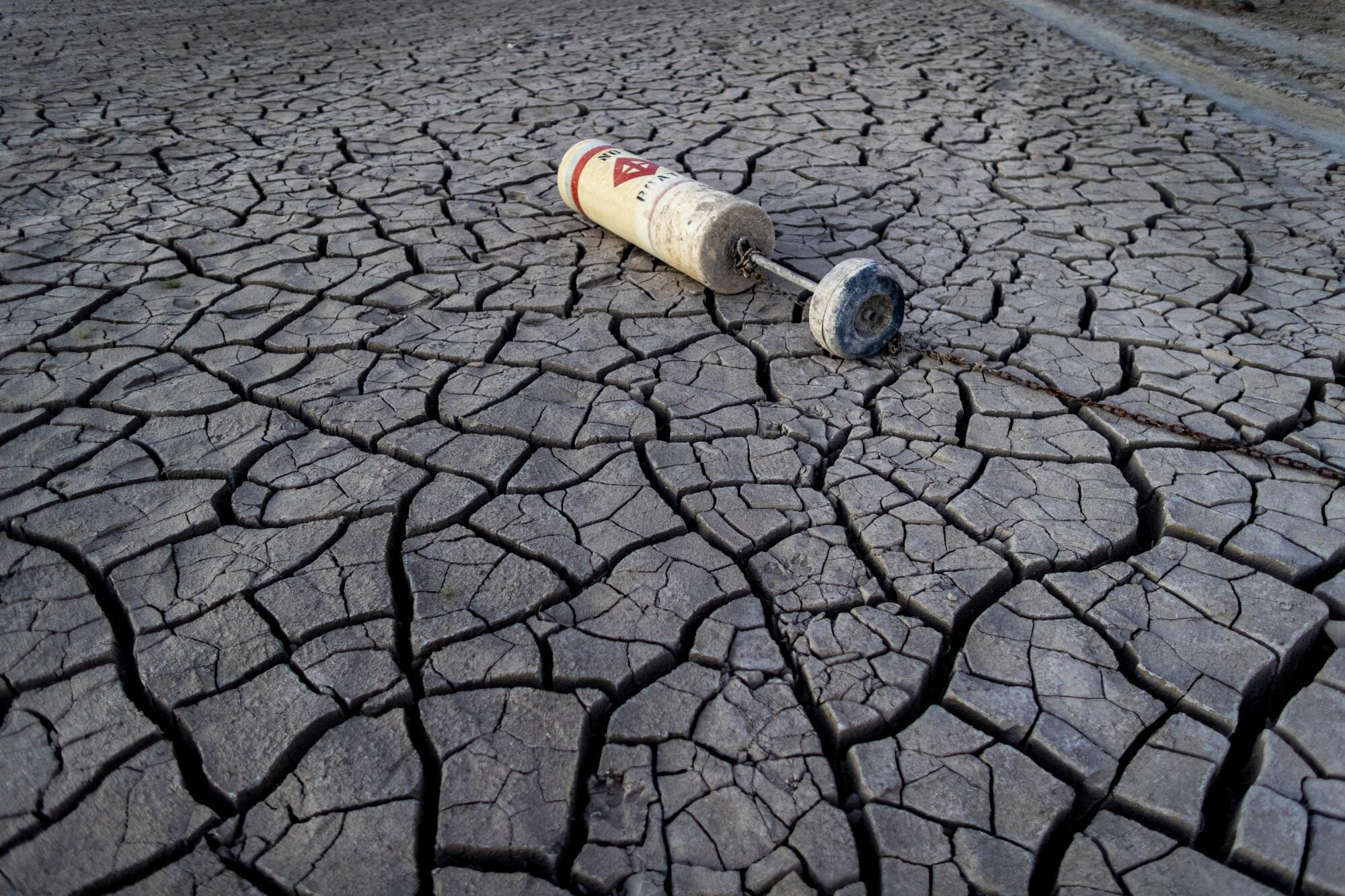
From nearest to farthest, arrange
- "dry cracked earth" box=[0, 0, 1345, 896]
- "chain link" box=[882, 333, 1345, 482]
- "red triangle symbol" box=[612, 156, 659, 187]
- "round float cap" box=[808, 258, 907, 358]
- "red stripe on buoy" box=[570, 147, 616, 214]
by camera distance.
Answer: "dry cracked earth" box=[0, 0, 1345, 896]
"chain link" box=[882, 333, 1345, 482]
"round float cap" box=[808, 258, 907, 358]
"red triangle symbol" box=[612, 156, 659, 187]
"red stripe on buoy" box=[570, 147, 616, 214]

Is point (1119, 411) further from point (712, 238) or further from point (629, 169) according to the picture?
point (629, 169)

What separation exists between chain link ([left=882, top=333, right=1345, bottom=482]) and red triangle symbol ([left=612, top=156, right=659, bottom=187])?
1207mm

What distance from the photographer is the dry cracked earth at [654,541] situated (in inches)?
65.9

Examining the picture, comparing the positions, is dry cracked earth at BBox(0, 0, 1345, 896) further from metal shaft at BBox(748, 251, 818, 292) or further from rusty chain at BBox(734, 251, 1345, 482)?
metal shaft at BBox(748, 251, 818, 292)

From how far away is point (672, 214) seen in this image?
337 cm

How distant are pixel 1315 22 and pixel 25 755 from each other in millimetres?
10344

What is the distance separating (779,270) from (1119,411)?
3.91 ft

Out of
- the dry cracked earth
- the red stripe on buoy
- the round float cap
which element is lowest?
the dry cracked earth

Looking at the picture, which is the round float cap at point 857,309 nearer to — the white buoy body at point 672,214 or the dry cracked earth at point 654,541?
the dry cracked earth at point 654,541

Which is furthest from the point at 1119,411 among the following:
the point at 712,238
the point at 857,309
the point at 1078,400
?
the point at 712,238

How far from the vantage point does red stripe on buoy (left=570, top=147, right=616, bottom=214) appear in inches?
149

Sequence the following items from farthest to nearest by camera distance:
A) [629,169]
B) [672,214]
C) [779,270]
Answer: [629,169] < [672,214] < [779,270]

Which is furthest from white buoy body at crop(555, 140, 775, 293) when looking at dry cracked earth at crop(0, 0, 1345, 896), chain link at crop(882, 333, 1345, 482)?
chain link at crop(882, 333, 1345, 482)

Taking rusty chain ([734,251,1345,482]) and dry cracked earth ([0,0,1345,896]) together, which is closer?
dry cracked earth ([0,0,1345,896])
